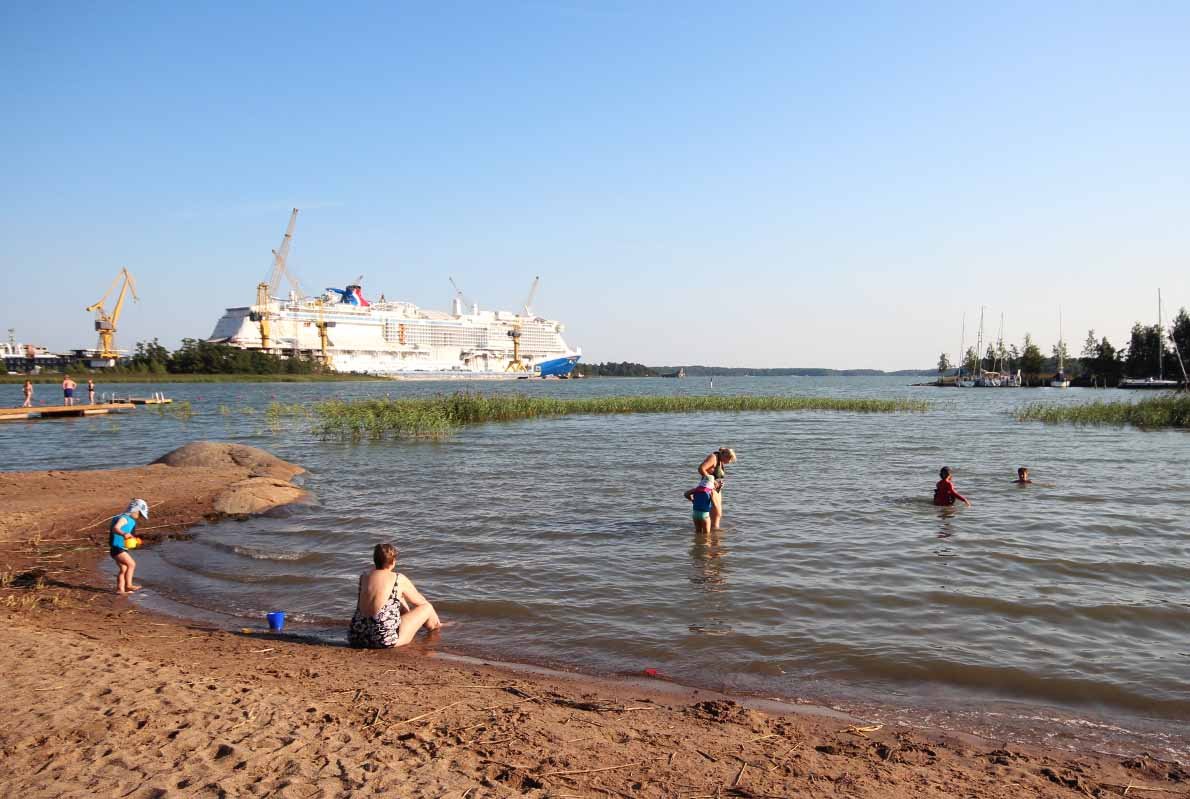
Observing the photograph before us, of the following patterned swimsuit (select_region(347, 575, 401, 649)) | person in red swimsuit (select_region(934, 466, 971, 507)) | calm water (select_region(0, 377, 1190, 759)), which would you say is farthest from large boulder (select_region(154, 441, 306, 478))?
person in red swimsuit (select_region(934, 466, 971, 507))

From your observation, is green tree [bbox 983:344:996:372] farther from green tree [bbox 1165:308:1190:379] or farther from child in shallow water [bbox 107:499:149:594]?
child in shallow water [bbox 107:499:149:594]

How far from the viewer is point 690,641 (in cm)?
730

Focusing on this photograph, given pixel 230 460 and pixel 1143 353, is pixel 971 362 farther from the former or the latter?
pixel 230 460

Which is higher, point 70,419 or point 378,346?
point 378,346

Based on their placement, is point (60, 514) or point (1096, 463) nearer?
point (60, 514)

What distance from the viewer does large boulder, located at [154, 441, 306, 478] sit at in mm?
17828

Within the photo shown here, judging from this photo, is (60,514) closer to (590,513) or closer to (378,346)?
(590,513)

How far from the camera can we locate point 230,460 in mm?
18328

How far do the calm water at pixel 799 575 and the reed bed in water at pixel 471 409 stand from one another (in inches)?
238

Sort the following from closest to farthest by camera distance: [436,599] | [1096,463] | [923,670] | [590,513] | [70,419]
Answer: [923,670]
[436,599]
[590,513]
[1096,463]
[70,419]

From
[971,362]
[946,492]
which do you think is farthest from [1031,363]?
[946,492]

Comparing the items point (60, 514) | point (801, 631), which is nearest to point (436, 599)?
point (801, 631)

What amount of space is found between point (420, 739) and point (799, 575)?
20.5ft

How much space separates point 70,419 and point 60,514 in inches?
1124
